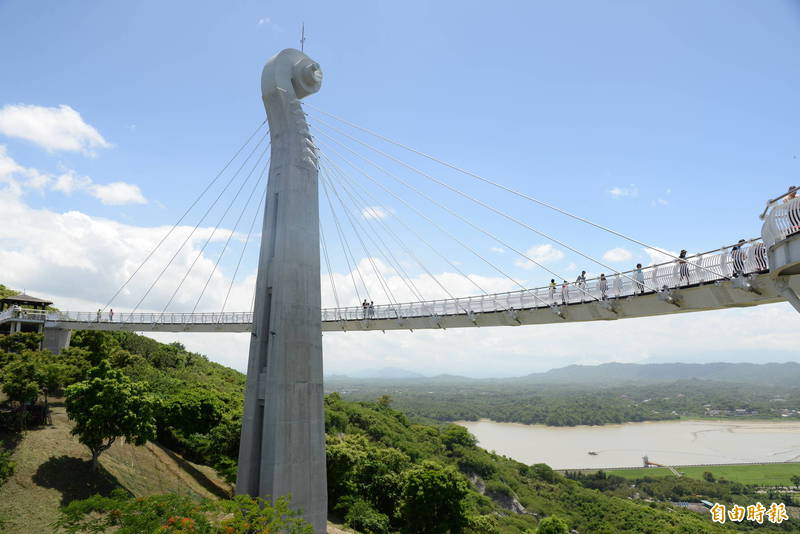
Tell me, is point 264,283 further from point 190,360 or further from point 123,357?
point 190,360

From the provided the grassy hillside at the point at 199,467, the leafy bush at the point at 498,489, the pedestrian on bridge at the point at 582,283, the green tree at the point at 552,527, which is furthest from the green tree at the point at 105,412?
the leafy bush at the point at 498,489

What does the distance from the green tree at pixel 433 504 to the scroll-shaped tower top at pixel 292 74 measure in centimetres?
1978

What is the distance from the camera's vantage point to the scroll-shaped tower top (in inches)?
749

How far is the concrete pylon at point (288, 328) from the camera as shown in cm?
1612

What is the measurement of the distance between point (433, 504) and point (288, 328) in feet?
43.7

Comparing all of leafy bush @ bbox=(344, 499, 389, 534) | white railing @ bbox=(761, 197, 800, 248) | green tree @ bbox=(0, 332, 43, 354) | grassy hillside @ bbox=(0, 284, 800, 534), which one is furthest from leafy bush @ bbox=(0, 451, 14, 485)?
white railing @ bbox=(761, 197, 800, 248)

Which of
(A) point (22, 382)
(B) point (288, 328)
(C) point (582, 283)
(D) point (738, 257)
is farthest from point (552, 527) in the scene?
(A) point (22, 382)

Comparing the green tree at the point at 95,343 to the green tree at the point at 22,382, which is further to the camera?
the green tree at the point at 95,343

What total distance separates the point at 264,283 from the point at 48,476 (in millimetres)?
11304

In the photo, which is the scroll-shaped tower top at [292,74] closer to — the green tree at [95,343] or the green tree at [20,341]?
the green tree at [95,343]

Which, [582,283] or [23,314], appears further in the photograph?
[23,314]

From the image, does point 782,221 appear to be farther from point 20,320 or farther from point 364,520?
point 20,320

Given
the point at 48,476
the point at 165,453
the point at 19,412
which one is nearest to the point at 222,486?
the point at 165,453

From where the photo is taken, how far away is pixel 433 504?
23.6 metres
